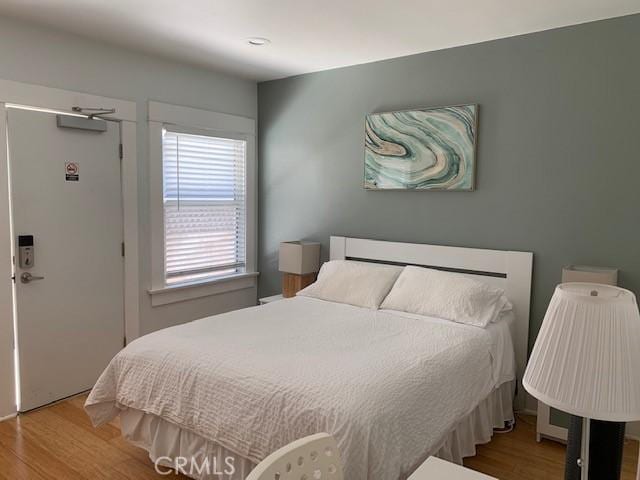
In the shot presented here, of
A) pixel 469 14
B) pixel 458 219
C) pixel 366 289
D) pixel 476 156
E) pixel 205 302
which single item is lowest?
pixel 205 302

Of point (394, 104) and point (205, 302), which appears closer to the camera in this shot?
point (394, 104)

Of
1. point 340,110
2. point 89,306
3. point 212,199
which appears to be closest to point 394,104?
point 340,110

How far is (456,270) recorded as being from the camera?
3.46 metres

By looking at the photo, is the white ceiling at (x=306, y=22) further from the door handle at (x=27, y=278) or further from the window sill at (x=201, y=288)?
the window sill at (x=201, y=288)

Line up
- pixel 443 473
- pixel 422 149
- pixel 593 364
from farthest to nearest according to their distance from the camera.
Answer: pixel 422 149
pixel 443 473
pixel 593 364


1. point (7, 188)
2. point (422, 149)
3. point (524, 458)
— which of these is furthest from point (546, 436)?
point (7, 188)

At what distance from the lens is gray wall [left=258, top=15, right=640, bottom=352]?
2861 mm

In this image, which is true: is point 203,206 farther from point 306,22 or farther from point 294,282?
point 306,22

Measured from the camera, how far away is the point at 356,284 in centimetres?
344

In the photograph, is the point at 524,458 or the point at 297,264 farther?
the point at 297,264

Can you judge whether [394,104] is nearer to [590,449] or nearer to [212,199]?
[212,199]

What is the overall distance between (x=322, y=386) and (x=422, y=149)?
2.20 metres

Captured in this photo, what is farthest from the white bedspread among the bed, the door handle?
the door handle

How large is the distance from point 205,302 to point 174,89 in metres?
1.86
